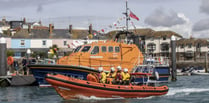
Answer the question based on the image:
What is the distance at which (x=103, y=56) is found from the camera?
23.7m

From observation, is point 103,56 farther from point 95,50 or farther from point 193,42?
point 193,42

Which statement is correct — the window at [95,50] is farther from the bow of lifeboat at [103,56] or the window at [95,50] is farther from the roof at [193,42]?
the roof at [193,42]

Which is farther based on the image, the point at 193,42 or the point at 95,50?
the point at 193,42

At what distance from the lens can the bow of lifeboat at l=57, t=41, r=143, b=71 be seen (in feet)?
76.5

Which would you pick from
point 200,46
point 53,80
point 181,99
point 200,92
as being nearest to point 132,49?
point 200,92

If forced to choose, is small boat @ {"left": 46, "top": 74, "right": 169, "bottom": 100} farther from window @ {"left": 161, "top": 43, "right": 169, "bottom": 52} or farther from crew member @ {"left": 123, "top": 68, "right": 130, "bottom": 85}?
window @ {"left": 161, "top": 43, "right": 169, "bottom": 52}

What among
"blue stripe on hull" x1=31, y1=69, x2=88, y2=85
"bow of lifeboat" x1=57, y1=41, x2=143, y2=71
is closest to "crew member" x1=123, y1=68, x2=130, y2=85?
"blue stripe on hull" x1=31, y1=69, x2=88, y2=85

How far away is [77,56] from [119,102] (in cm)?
686

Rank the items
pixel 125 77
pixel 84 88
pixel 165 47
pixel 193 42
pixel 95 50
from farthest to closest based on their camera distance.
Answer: pixel 165 47 < pixel 193 42 < pixel 95 50 < pixel 125 77 < pixel 84 88

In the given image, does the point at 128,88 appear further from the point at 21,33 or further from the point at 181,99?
the point at 21,33

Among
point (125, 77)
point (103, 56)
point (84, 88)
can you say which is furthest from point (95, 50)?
point (84, 88)

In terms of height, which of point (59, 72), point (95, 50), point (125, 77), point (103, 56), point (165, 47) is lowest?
point (125, 77)

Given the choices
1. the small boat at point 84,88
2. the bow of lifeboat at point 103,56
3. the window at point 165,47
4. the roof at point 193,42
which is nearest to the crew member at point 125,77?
the small boat at point 84,88

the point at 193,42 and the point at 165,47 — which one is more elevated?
the point at 193,42
